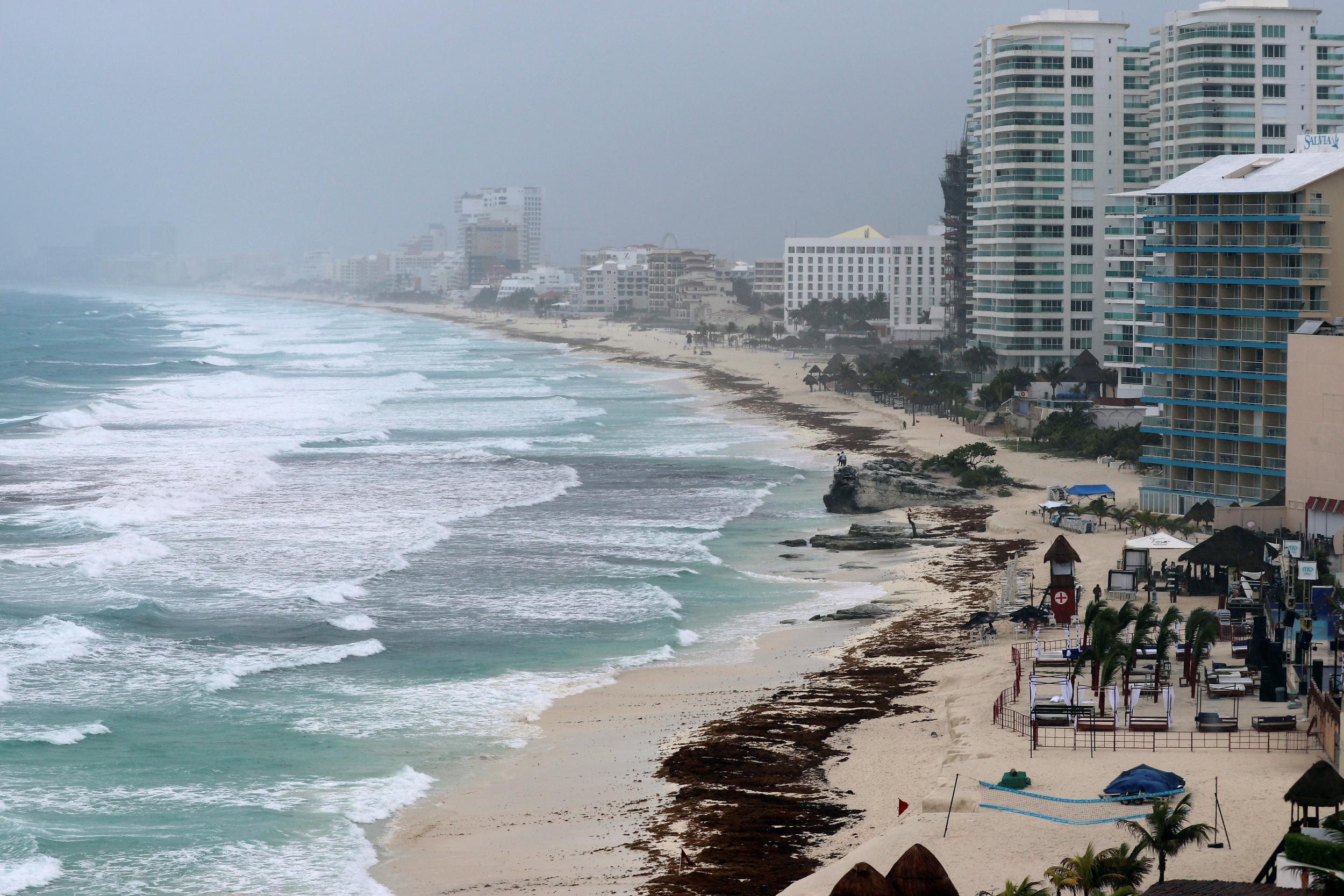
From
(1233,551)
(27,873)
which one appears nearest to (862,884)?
(27,873)

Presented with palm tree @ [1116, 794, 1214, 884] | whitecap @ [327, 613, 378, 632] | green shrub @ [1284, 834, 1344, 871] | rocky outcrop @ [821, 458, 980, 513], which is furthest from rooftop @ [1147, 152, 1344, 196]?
green shrub @ [1284, 834, 1344, 871]

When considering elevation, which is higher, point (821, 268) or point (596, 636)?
point (821, 268)

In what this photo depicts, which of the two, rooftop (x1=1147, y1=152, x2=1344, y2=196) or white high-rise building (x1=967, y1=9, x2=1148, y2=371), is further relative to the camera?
white high-rise building (x1=967, y1=9, x2=1148, y2=371)

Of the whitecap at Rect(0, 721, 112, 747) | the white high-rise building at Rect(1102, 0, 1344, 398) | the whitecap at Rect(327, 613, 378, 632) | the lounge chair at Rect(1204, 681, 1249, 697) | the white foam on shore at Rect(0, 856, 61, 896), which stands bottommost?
the white foam on shore at Rect(0, 856, 61, 896)

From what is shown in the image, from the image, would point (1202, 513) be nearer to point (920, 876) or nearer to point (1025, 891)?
point (1025, 891)

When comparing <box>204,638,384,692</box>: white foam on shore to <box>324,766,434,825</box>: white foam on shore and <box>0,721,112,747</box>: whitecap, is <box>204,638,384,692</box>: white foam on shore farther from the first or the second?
<box>324,766,434,825</box>: white foam on shore

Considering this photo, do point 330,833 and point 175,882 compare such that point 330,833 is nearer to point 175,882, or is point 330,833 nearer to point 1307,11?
point 175,882

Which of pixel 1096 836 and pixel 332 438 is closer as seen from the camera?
pixel 1096 836

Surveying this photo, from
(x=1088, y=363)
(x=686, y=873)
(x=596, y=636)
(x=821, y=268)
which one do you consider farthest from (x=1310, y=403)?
(x=821, y=268)
